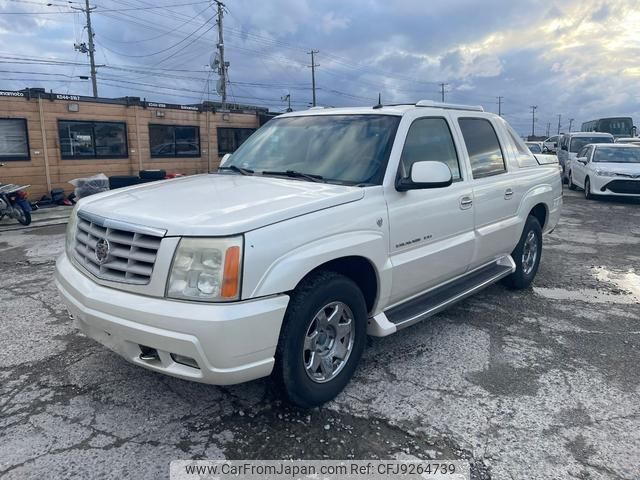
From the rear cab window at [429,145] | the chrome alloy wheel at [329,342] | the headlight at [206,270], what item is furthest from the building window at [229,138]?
the headlight at [206,270]

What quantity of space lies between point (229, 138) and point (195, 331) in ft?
A: 58.3

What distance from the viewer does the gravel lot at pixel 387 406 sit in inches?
106

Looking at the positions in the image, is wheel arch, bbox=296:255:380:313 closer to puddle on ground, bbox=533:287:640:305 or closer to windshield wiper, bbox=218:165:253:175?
windshield wiper, bbox=218:165:253:175

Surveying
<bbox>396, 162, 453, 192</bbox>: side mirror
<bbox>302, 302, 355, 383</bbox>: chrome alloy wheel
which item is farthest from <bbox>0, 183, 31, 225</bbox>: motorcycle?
<bbox>396, 162, 453, 192</bbox>: side mirror

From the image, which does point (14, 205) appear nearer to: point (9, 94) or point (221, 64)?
point (9, 94)

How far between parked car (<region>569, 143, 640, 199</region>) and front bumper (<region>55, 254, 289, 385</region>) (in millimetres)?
13762

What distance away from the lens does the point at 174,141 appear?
57.7 feet

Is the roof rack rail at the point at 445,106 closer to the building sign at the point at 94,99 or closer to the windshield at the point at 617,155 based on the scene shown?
the windshield at the point at 617,155

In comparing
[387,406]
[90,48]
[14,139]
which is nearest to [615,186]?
[387,406]

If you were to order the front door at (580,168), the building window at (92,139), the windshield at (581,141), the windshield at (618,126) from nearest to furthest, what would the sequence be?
the building window at (92,139) < the front door at (580,168) < the windshield at (581,141) < the windshield at (618,126)

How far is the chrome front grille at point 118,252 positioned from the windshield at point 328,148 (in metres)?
1.40

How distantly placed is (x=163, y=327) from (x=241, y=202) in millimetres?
853

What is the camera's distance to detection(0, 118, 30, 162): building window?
13.4 metres

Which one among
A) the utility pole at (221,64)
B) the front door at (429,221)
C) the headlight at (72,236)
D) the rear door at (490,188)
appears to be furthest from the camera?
the utility pole at (221,64)
